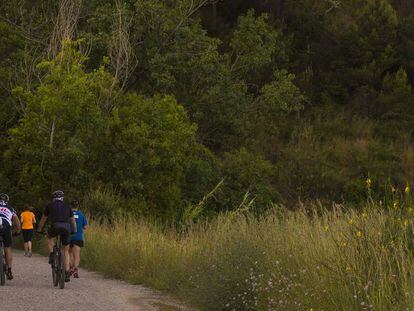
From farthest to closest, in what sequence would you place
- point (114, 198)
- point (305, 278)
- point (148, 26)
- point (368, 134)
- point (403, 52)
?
point (403, 52) < point (368, 134) < point (148, 26) < point (114, 198) < point (305, 278)

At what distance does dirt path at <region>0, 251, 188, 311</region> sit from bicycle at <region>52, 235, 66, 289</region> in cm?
15

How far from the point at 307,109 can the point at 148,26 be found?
60.4 ft

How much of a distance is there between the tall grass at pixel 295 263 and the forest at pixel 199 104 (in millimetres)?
10679

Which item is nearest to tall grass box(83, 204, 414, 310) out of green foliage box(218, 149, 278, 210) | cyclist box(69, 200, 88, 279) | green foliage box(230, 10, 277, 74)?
cyclist box(69, 200, 88, 279)

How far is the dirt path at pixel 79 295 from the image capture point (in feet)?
44.0

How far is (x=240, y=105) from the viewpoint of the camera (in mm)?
45062

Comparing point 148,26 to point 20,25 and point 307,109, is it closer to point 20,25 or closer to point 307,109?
point 20,25

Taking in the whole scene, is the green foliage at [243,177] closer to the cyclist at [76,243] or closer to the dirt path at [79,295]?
the dirt path at [79,295]

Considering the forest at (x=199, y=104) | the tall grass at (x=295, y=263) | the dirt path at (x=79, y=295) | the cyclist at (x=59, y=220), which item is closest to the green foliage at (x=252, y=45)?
the forest at (x=199, y=104)

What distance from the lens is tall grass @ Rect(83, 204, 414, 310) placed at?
8547mm

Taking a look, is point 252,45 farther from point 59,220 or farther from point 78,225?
→ point 59,220

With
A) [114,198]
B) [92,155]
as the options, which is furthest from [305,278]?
[92,155]

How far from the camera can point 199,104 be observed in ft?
147

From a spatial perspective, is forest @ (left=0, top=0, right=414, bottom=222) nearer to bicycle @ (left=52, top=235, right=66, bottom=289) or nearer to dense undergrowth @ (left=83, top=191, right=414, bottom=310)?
bicycle @ (left=52, top=235, right=66, bottom=289)
